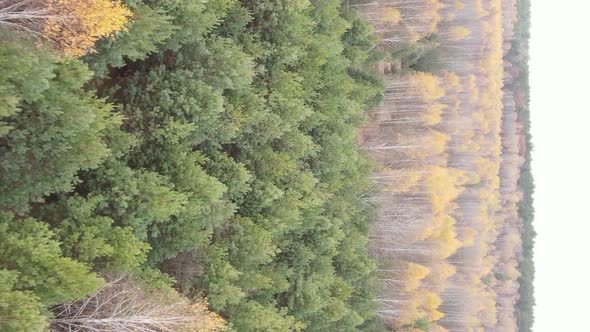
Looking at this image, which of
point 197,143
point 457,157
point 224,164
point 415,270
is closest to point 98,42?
point 197,143

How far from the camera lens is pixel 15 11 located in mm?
13562

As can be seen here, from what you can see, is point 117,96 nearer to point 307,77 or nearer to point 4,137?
point 4,137

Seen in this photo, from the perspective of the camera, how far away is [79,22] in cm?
1416

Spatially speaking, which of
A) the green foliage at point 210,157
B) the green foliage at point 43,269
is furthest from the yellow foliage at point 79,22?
the green foliage at point 43,269

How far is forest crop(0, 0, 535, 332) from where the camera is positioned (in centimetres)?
1411

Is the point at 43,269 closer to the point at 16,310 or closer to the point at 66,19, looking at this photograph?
the point at 16,310

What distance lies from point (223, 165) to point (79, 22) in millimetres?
8252

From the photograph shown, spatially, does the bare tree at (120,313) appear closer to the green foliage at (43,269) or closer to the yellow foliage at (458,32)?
the green foliage at (43,269)

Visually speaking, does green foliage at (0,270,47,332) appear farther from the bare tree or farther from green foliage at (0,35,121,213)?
green foliage at (0,35,121,213)

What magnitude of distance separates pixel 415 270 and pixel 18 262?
32205mm

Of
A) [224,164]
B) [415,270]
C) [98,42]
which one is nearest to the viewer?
[98,42]

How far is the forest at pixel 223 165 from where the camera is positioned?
14109 mm

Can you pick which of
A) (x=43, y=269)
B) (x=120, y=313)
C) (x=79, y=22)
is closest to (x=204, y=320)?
(x=120, y=313)

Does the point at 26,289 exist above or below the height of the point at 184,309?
above
